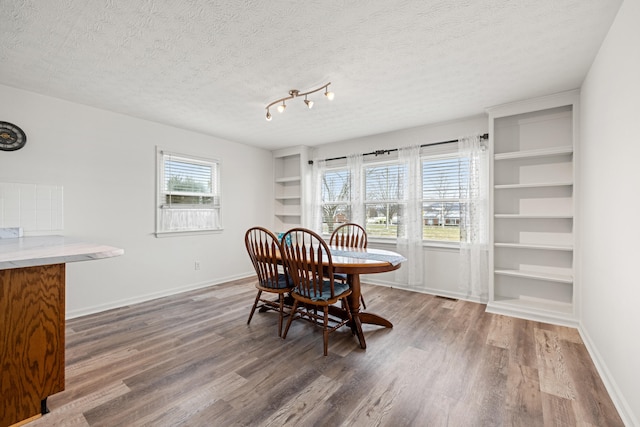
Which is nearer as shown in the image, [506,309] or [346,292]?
[346,292]

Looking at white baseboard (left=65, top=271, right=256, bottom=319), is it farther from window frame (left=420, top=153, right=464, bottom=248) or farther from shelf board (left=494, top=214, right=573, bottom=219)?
shelf board (left=494, top=214, right=573, bottom=219)

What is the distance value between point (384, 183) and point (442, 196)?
0.87 metres

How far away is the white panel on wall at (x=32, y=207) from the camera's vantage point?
2.67 metres

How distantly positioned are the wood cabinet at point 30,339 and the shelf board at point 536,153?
394 cm

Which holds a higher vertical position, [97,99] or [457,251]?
[97,99]

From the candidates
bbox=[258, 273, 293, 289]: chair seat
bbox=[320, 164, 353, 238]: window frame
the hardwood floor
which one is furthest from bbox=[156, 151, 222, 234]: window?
bbox=[258, 273, 293, 289]: chair seat

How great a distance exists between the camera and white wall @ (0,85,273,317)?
2.87 metres

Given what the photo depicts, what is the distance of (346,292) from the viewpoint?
2.49 meters

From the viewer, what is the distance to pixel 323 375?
6.45 ft

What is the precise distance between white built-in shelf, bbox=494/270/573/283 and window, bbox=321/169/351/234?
2.27 meters

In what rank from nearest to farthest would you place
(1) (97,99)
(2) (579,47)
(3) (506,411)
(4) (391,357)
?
1. (3) (506,411)
2. (2) (579,47)
3. (4) (391,357)
4. (1) (97,99)

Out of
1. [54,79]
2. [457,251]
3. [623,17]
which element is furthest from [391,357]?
[54,79]

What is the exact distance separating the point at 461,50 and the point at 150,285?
421cm

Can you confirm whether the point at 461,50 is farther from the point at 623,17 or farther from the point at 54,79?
the point at 54,79
